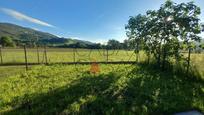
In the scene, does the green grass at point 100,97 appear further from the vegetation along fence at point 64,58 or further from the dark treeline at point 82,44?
the dark treeline at point 82,44

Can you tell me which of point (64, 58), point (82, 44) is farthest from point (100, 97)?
point (82, 44)

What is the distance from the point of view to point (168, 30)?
11.3 metres

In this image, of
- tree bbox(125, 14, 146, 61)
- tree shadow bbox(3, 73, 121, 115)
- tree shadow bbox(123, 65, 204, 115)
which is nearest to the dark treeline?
tree bbox(125, 14, 146, 61)

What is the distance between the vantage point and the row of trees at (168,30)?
421 inches

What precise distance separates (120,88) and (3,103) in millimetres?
3625

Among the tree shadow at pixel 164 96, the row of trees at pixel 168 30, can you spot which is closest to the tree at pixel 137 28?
the row of trees at pixel 168 30

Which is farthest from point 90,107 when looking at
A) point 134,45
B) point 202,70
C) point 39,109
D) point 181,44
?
point 134,45

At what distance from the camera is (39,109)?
15.7 ft

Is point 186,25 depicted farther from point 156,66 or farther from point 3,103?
point 3,103

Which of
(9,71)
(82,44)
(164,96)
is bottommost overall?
(164,96)

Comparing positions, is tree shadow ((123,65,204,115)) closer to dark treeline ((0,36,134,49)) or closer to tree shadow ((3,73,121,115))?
tree shadow ((3,73,121,115))

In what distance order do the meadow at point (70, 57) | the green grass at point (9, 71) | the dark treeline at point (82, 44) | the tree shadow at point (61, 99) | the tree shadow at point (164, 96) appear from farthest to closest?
1. the dark treeline at point (82, 44)
2. the meadow at point (70, 57)
3. the green grass at point (9, 71)
4. the tree shadow at point (164, 96)
5. the tree shadow at point (61, 99)

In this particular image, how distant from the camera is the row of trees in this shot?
1070 cm

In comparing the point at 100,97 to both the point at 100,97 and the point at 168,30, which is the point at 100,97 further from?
the point at 168,30
